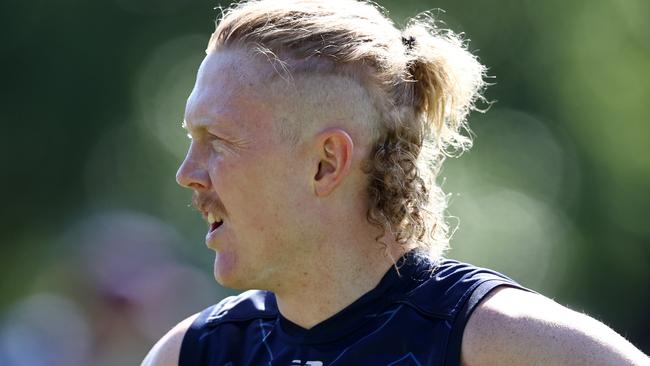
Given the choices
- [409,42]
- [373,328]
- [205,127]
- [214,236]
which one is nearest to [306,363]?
[373,328]

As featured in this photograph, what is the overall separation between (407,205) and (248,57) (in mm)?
603

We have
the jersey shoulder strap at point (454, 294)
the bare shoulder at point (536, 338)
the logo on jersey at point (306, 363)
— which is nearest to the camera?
the bare shoulder at point (536, 338)

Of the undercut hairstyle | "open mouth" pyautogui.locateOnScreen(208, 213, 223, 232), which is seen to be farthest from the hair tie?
"open mouth" pyautogui.locateOnScreen(208, 213, 223, 232)

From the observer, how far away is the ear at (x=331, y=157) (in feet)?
9.36

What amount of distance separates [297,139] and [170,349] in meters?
0.75

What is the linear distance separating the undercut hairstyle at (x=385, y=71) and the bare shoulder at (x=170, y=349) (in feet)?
2.20

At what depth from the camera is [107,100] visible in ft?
33.1

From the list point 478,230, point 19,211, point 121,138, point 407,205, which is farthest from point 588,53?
point 407,205

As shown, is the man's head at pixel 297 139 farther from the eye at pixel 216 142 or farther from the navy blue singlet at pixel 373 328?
the navy blue singlet at pixel 373 328

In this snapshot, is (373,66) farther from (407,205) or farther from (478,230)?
(478,230)

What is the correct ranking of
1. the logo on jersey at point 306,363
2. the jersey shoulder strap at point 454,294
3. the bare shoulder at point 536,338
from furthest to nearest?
the logo on jersey at point 306,363, the jersey shoulder strap at point 454,294, the bare shoulder at point 536,338

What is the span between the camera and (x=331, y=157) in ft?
9.39

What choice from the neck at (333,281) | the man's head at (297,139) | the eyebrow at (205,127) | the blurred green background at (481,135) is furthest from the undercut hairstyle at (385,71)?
the blurred green background at (481,135)

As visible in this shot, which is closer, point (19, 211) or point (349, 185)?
point (349, 185)
